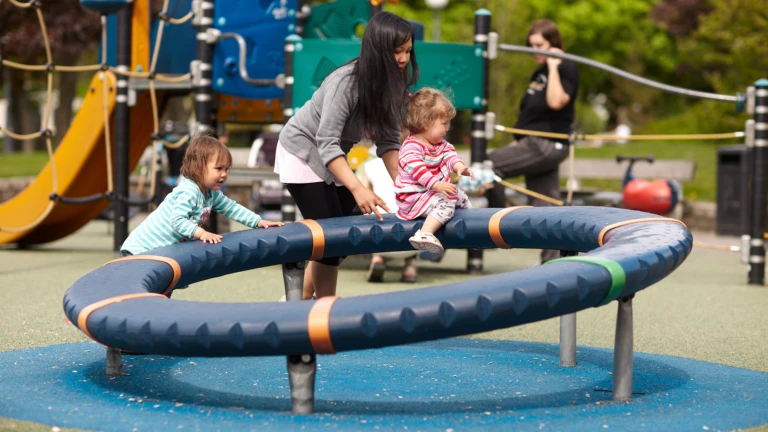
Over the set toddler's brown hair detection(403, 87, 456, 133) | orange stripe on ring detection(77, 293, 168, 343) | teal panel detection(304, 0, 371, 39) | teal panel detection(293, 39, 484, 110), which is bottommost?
orange stripe on ring detection(77, 293, 168, 343)

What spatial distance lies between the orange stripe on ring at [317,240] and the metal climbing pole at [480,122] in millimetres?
3877

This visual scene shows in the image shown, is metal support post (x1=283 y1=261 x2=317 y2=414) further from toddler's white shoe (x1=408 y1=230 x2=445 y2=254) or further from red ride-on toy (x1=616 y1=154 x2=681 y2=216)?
red ride-on toy (x1=616 y1=154 x2=681 y2=216)

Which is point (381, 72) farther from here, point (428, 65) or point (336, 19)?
point (336, 19)

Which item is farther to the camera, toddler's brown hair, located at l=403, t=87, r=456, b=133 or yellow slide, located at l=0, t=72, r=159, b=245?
yellow slide, located at l=0, t=72, r=159, b=245

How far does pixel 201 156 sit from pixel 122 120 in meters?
4.77

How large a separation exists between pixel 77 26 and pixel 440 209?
1773 centimetres

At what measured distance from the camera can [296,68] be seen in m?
8.23

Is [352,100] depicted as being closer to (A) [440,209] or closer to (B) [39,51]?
(A) [440,209]

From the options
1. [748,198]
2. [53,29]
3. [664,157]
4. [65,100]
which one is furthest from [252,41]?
[65,100]

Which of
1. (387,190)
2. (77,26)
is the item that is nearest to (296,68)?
(387,190)

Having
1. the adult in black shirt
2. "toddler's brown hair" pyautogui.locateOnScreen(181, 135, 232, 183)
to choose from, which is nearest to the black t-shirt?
the adult in black shirt

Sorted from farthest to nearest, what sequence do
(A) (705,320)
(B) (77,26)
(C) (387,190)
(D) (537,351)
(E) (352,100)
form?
(B) (77,26) < (C) (387,190) < (A) (705,320) < (D) (537,351) < (E) (352,100)

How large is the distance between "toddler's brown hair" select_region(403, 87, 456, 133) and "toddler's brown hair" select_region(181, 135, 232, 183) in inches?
35.1

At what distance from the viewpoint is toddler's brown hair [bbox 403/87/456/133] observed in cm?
488
